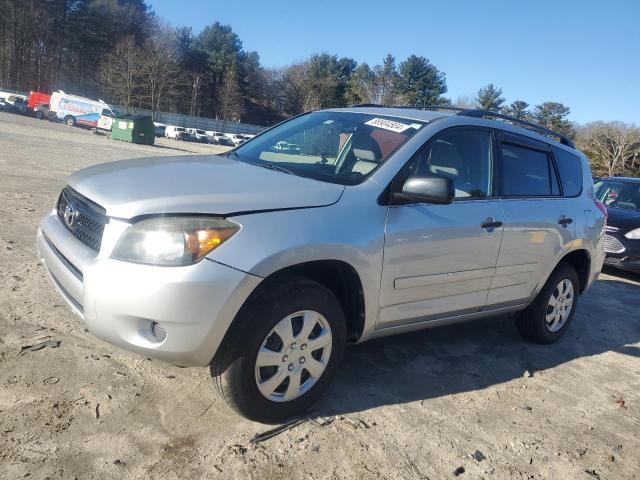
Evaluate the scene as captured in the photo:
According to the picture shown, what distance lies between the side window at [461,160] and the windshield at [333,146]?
185 mm

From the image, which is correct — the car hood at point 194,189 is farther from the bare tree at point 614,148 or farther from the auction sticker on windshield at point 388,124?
the bare tree at point 614,148

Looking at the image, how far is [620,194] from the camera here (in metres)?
9.12

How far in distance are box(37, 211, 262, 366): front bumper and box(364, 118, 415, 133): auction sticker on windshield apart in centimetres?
159

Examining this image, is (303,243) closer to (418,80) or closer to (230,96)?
(418,80)

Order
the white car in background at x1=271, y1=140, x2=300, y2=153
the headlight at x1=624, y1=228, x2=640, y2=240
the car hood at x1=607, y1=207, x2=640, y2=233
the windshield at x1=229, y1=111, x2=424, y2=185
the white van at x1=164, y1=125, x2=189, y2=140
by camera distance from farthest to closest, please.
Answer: the white van at x1=164, y1=125, x2=189, y2=140, the car hood at x1=607, y1=207, x2=640, y2=233, the headlight at x1=624, y1=228, x2=640, y2=240, the white car in background at x1=271, y1=140, x2=300, y2=153, the windshield at x1=229, y1=111, x2=424, y2=185

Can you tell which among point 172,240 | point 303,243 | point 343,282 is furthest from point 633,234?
point 172,240

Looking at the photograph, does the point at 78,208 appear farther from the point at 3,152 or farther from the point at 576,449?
the point at 3,152

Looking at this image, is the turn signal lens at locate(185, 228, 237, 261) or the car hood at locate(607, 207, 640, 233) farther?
the car hood at locate(607, 207, 640, 233)

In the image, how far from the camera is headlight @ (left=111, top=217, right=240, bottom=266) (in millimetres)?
2371

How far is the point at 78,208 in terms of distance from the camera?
283cm

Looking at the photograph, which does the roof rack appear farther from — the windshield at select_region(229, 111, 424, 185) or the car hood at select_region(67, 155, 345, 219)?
the car hood at select_region(67, 155, 345, 219)

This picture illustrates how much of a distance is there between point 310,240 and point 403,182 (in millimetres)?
825

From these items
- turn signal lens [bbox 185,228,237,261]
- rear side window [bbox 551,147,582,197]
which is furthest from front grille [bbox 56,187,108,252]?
rear side window [bbox 551,147,582,197]

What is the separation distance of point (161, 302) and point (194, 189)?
63cm
